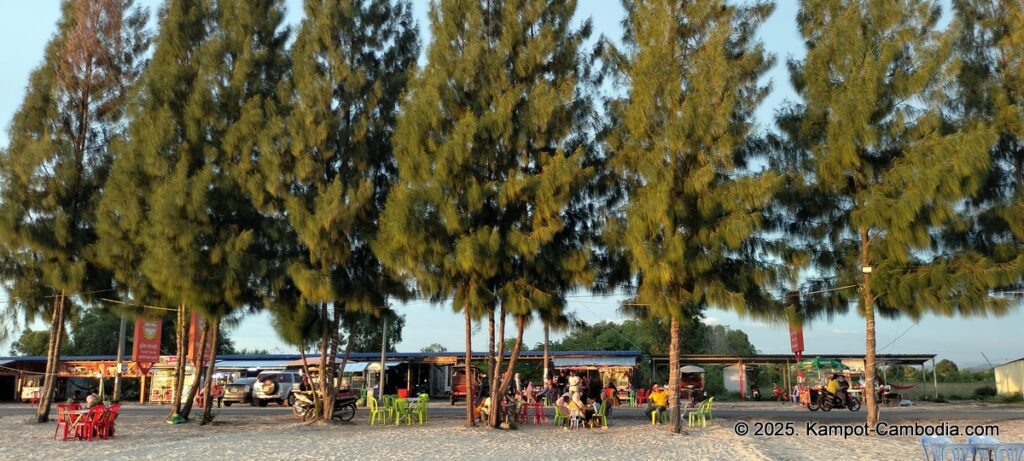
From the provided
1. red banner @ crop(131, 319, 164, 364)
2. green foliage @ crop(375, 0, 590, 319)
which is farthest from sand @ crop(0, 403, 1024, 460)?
red banner @ crop(131, 319, 164, 364)

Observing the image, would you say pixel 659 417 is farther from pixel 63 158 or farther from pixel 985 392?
Answer: pixel 985 392

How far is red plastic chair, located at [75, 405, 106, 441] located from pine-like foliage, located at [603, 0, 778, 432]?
36.4 ft

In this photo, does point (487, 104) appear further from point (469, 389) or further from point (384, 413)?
point (384, 413)

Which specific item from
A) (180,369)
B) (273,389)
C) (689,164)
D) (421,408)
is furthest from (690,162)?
(273,389)

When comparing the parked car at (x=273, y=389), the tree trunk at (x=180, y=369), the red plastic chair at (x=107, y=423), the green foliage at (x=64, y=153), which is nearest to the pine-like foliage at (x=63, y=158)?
the green foliage at (x=64, y=153)

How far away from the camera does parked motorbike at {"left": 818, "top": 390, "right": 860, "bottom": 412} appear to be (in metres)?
26.3

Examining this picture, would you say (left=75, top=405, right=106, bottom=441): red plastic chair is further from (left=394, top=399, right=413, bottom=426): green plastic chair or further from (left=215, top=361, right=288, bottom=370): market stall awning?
(left=215, top=361, right=288, bottom=370): market stall awning

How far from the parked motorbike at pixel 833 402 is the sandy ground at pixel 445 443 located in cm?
645

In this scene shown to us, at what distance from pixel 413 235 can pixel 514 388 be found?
14617mm

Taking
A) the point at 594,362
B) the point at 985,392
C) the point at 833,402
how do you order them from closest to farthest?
1. the point at 833,402
2. the point at 594,362
3. the point at 985,392

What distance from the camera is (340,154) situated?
1995 centimetres

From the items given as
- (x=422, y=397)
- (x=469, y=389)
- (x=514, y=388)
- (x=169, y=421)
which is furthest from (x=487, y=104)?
(x=514, y=388)

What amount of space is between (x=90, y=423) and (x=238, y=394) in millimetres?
19663

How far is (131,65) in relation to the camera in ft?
73.7
